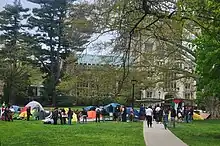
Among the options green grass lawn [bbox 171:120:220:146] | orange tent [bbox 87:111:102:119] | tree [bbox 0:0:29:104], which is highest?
tree [bbox 0:0:29:104]

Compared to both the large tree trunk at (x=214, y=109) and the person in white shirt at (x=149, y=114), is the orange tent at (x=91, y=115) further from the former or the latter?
the person in white shirt at (x=149, y=114)

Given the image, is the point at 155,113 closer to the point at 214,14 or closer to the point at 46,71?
the point at 214,14

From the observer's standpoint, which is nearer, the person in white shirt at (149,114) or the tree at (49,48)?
the person in white shirt at (149,114)

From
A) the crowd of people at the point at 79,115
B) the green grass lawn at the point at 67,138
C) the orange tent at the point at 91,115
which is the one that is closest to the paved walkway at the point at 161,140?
the green grass lawn at the point at 67,138

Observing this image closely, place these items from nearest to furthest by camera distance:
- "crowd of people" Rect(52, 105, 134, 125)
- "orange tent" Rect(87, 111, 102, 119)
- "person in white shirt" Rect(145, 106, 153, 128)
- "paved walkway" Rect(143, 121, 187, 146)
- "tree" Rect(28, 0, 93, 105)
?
"paved walkway" Rect(143, 121, 187, 146) < "person in white shirt" Rect(145, 106, 153, 128) < "crowd of people" Rect(52, 105, 134, 125) < "orange tent" Rect(87, 111, 102, 119) < "tree" Rect(28, 0, 93, 105)

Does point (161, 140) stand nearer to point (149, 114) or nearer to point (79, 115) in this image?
point (149, 114)

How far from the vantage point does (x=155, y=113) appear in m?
45.4

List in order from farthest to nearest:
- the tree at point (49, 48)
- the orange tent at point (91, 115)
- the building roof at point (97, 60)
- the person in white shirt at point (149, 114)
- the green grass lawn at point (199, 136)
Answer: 1. the tree at point (49, 48)
2. the orange tent at point (91, 115)
3. the person in white shirt at point (149, 114)
4. the green grass lawn at point (199, 136)
5. the building roof at point (97, 60)

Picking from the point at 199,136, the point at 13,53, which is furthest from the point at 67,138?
the point at 13,53

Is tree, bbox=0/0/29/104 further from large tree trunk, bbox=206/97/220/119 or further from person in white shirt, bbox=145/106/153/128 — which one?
person in white shirt, bbox=145/106/153/128

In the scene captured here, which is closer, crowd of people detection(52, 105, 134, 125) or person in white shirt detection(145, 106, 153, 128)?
person in white shirt detection(145, 106, 153, 128)

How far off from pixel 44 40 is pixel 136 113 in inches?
1092

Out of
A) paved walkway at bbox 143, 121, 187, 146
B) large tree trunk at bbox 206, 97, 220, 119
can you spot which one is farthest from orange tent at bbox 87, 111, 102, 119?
paved walkway at bbox 143, 121, 187, 146

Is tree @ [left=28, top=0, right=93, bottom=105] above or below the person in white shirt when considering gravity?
above
